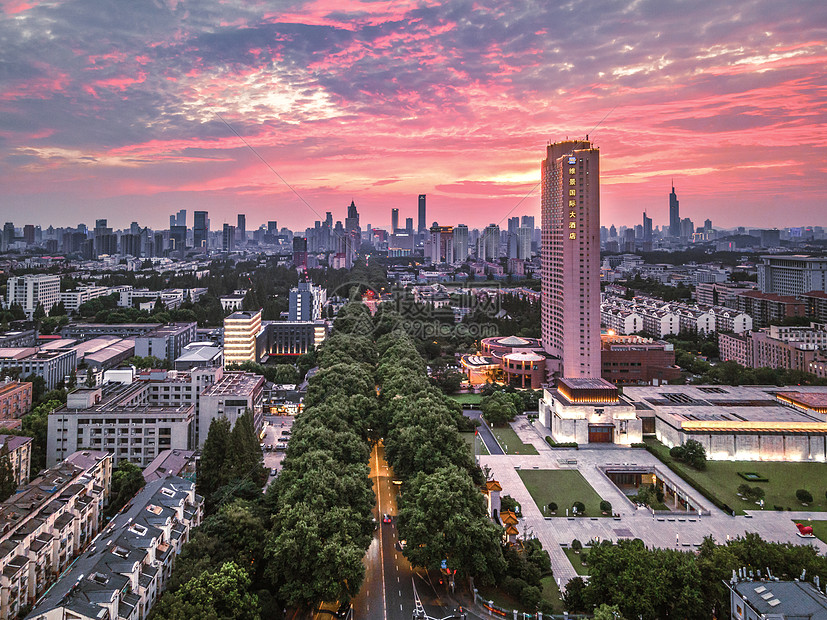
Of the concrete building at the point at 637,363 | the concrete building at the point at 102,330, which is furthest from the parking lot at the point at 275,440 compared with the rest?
the concrete building at the point at 102,330

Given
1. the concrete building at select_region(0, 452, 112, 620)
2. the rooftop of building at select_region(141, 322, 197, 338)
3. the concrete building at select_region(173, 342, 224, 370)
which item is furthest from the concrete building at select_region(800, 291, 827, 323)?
the concrete building at select_region(0, 452, 112, 620)

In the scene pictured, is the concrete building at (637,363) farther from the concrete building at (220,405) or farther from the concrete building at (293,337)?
the concrete building at (220,405)

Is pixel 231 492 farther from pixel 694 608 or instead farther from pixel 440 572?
pixel 694 608

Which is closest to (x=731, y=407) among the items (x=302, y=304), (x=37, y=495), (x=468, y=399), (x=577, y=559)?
(x=468, y=399)

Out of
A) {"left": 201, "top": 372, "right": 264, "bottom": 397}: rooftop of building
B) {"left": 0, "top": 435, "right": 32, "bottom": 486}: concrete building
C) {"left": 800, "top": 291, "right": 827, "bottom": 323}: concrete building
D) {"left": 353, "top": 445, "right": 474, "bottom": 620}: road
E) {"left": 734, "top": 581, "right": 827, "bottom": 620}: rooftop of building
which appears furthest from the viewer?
{"left": 800, "top": 291, "right": 827, "bottom": 323}: concrete building

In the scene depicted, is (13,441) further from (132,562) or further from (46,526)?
(132,562)

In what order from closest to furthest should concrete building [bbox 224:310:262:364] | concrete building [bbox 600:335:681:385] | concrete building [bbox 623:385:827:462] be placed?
concrete building [bbox 623:385:827:462], concrete building [bbox 600:335:681:385], concrete building [bbox 224:310:262:364]

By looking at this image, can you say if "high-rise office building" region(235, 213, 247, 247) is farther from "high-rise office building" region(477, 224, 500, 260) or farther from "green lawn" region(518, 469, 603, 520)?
"green lawn" region(518, 469, 603, 520)
